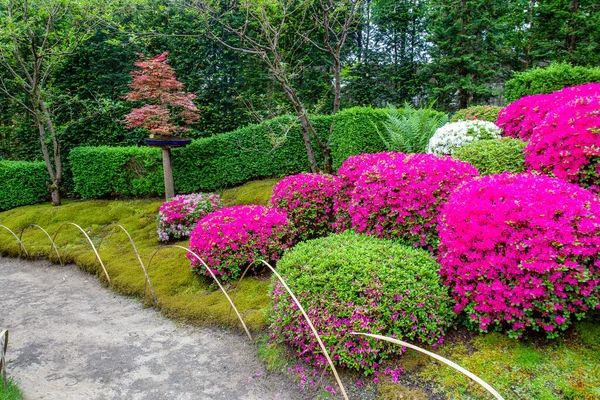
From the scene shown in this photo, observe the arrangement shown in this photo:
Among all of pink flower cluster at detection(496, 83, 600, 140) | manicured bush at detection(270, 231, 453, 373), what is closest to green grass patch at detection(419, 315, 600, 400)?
manicured bush at detection(270, 231, 453, 373)

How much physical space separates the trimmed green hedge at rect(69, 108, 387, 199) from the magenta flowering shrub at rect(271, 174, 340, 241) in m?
3.49

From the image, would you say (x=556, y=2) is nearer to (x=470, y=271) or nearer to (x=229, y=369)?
(x=470, y=271)

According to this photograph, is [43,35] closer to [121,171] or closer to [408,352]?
[121,171]

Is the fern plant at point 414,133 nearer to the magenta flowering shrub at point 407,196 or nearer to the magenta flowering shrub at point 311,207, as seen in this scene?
the magenta flowering shrub at point 311,207

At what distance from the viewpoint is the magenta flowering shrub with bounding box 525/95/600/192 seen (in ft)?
9.69

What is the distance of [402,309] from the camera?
8.41 ft

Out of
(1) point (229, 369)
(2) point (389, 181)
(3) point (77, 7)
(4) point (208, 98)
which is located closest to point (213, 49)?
(4) point (208, 98)

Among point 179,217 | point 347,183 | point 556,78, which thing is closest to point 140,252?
point 179,217

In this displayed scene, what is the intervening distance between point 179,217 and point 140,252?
861 millimetres

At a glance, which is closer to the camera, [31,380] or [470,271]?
[470,271]

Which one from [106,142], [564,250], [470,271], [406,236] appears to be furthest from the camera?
[106,142]

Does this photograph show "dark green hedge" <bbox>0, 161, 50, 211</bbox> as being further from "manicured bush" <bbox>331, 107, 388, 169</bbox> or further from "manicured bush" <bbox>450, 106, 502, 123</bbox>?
"manicured bush" <bbox>450, 106, 502, 123</bbox>

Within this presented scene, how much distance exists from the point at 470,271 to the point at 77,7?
34.3ft

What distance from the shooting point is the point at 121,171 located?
9523 mm
